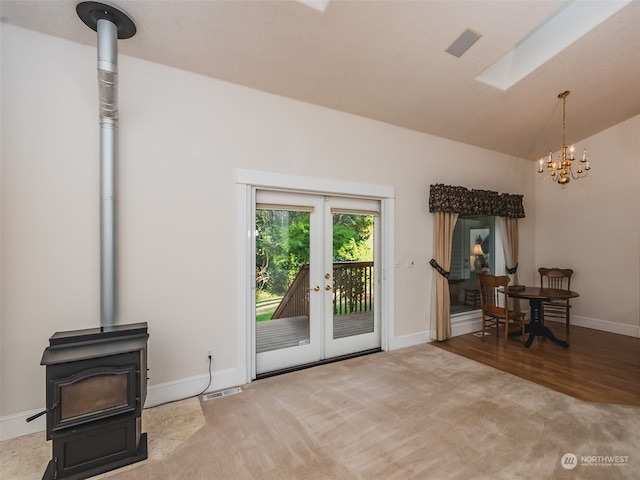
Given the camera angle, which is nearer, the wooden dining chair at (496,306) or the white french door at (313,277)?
the white french door at (313,277)

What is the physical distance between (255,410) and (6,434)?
1.85m

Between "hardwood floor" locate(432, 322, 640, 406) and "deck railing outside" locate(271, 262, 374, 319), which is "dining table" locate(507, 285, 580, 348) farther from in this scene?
"deck railing outside" locate(271, 262, 374, 319)

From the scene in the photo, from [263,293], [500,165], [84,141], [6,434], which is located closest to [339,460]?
[263,293]

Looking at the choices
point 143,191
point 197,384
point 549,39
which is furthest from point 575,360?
point 143,191

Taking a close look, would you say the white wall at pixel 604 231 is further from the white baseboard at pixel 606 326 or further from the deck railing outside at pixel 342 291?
the deck railing outside at pixel 342 291

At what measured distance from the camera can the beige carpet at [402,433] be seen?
1914 mm

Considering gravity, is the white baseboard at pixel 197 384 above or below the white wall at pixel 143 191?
below

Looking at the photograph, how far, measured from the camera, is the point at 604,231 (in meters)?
5.04

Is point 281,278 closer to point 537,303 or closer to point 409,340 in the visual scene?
point 409,340

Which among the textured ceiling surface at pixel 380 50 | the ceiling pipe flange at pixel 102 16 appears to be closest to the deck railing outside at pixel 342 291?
the textured ceiling surface at pixel 380 50

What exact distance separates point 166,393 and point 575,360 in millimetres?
4829

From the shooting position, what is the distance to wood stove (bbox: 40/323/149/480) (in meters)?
1.81

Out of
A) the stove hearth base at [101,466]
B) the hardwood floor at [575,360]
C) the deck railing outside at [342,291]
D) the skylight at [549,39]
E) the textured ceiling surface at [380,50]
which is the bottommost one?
the hardwood floor at [575,360]

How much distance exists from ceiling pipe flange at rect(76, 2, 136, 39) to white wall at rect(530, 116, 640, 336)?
273 inches
